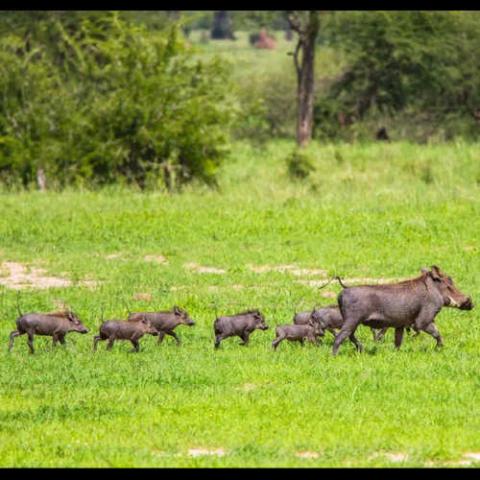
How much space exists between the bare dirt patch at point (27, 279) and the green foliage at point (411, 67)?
24.5 metres

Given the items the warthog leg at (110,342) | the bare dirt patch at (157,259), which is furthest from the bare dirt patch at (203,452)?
the bare dirt patch at (157,259)

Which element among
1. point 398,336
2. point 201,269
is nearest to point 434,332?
point 398,336

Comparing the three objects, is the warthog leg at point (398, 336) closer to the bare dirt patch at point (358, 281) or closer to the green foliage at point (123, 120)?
the bare dirt patch at point (358, 281)

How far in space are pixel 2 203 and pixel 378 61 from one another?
857 inches

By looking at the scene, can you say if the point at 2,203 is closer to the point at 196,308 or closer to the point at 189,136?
the point at 189,136

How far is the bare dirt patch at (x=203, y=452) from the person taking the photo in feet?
30.8

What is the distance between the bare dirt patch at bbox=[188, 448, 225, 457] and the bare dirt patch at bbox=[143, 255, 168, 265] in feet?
30.4

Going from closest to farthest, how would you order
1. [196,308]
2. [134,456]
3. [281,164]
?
[134,456]
[196,308]
[281,164]

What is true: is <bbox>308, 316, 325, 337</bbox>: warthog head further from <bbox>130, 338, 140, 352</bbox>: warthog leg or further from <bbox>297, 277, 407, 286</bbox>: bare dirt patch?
<bbox>297, 277, 407, 286</bbox>: bare dirt patch

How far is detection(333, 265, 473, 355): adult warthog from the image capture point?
12695mm

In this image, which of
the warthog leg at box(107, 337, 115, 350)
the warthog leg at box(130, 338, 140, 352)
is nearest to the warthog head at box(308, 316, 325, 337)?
the warthog leg at box(130, 338, 140, 352)

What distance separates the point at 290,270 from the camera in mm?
18031

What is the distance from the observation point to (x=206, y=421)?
1029 cm

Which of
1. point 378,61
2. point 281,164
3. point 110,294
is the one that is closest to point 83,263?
point 110,294
